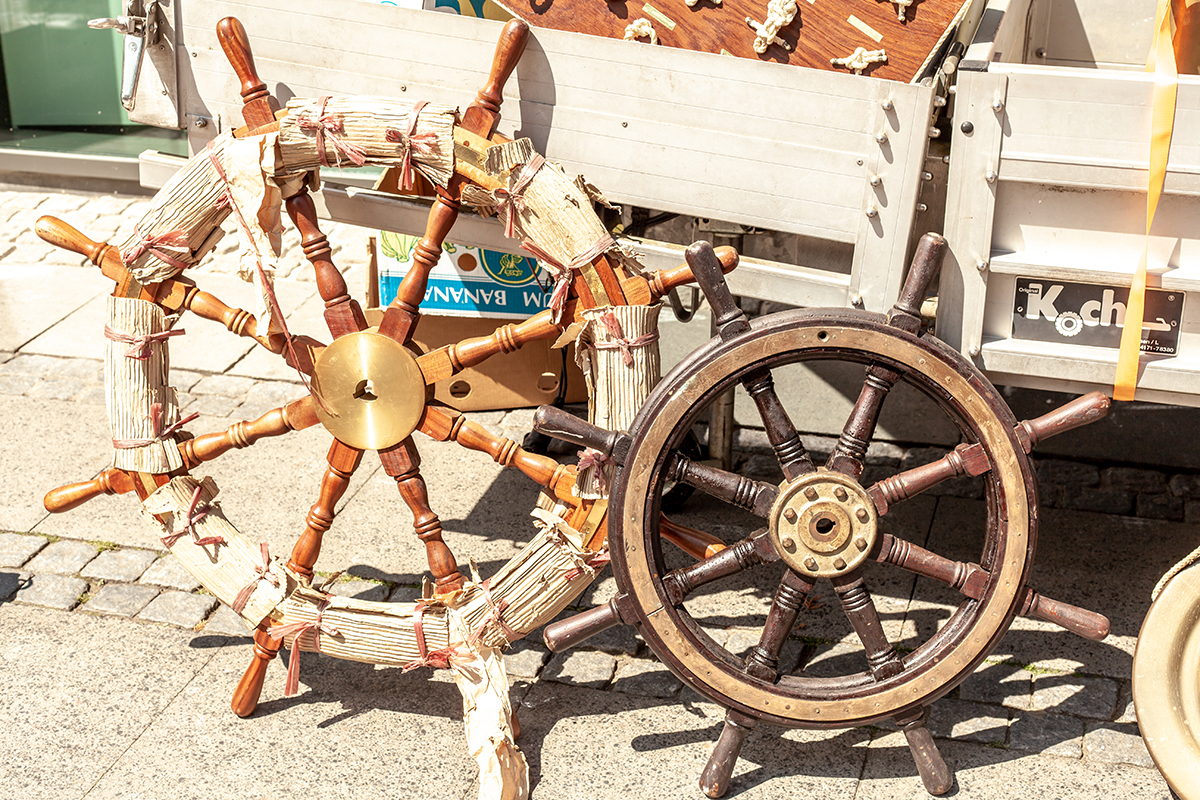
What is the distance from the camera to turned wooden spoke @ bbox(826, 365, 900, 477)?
2.47 m

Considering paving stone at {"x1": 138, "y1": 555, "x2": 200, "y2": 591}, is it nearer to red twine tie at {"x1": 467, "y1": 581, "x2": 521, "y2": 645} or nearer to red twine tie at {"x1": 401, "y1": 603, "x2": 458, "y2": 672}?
red twine tie at {"x1": 401, "y1": 603, "x2": 458, "y2": 672}

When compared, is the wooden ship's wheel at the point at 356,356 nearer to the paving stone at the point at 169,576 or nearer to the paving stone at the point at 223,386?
the paving stone at the point at 169,576

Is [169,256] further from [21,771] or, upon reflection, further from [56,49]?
[56,49]

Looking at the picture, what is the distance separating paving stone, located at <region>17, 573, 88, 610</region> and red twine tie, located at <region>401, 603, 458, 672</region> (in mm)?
1089

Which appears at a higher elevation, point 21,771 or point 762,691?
point 762,691

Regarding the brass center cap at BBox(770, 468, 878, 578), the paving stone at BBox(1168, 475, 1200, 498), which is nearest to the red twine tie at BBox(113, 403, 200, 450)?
the brass center cap at BBox(770, 468, 878, 578)

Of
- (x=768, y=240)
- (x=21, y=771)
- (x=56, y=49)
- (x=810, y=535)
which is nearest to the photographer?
(x=810, y=535)

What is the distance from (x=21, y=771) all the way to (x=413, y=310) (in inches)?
50.8

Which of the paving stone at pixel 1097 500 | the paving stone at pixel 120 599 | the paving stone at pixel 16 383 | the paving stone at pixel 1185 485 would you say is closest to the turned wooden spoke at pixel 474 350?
the paving stone at pixel 120 599

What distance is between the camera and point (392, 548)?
135 inches

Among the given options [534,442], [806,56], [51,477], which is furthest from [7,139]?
[806,56]

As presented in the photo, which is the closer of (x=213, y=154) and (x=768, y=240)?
(x=213, y=154)

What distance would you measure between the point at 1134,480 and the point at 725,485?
1783 millimetres

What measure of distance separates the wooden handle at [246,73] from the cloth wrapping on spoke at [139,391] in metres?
0.48
